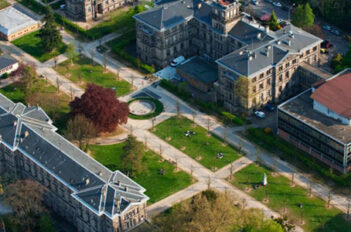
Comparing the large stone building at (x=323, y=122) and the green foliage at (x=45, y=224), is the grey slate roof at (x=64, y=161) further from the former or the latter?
the large stone building at (x=323, y=122)

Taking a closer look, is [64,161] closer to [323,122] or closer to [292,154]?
[292,154]

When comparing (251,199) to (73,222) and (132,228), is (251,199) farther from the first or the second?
(73,222)

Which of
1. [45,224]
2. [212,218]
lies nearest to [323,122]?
[212,218]

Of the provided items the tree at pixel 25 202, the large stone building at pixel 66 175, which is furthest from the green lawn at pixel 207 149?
the tree at pixel 25 202

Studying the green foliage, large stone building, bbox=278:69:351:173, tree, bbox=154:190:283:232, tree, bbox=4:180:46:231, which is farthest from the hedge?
tree, bbox=4:180:46:231

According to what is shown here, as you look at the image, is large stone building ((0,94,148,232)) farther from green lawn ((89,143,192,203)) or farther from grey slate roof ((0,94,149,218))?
green lawn ((89,143,192,203))
